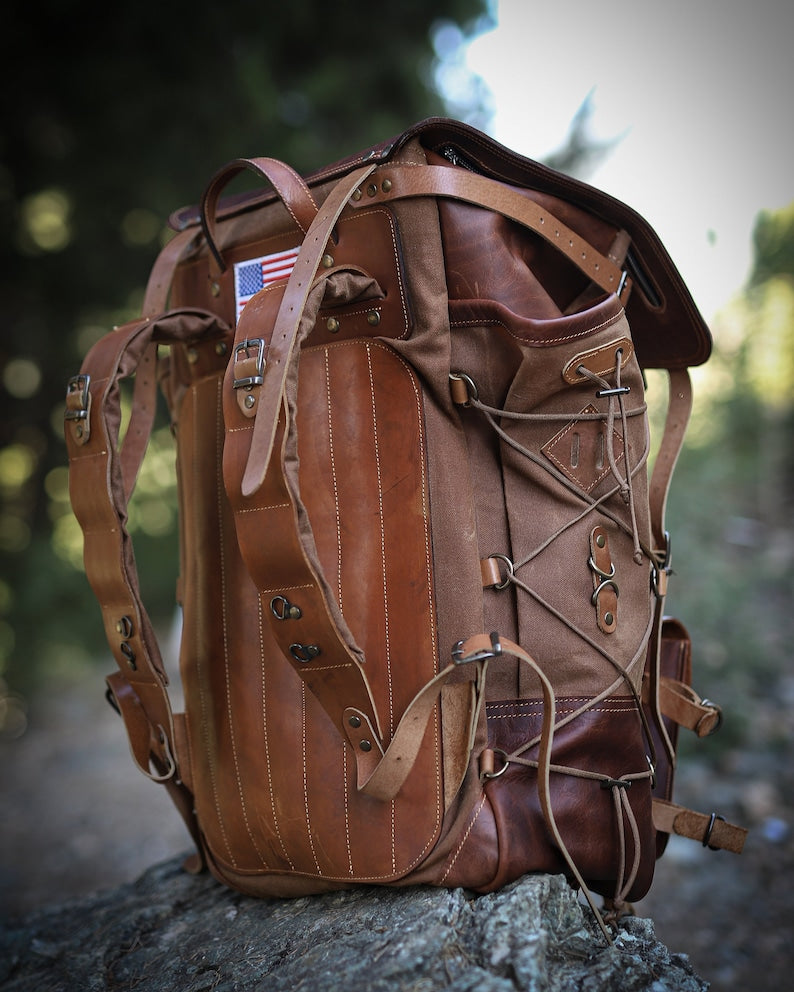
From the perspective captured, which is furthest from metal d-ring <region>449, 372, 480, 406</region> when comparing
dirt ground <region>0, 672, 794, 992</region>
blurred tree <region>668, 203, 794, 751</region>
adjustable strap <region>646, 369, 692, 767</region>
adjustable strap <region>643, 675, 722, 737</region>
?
blurred tree <region>668, 203, 794, 751</region>

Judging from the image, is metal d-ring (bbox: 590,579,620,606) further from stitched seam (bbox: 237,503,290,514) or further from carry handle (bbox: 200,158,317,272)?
carry handle (bbox: 200,158,317,272)

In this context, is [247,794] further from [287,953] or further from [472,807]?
[472,807]

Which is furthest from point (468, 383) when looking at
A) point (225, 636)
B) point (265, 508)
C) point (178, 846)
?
point (178, 846)

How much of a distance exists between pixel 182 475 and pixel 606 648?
35.8 inches

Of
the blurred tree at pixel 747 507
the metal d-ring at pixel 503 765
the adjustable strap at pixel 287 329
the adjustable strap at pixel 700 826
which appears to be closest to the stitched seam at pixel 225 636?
the adjustable strap at pixel 287 329

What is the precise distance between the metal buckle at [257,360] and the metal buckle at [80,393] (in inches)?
14.4

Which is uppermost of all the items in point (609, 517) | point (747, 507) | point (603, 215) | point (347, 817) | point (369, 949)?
point (603, 215)

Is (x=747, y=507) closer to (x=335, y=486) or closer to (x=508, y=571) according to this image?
Result: (x=508, y=571)

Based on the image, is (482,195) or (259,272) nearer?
(482,195)

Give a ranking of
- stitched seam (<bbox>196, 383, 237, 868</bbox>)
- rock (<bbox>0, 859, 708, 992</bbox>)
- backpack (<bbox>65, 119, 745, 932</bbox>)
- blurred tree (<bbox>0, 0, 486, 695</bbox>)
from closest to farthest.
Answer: rock (<bbox>0, 859, 708, 992</bbox>) < backpack (<bbox>65, 119, 745, 932</bbox>) < stitched seam (<bbox>196, 383, 237, 868</bbox>) < blurred tree (<bbox>0, 0, 486, 695</bbox>)

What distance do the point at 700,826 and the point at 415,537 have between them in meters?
0.81

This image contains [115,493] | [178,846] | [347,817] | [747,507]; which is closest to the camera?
[347,817]

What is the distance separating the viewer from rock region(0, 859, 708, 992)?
1143 mm

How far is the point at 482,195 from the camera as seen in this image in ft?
4.39
